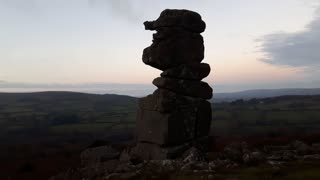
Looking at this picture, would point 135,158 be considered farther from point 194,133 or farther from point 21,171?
point 21,171

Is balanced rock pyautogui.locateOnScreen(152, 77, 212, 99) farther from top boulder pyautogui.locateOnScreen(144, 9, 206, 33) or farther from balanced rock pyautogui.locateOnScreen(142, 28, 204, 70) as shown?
top boulder pyautogui.locateOnScreen(144, 9, 206, 33)

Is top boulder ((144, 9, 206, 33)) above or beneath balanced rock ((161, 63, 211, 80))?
above

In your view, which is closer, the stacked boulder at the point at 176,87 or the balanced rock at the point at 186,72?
the stacked boulder at the point at 176,87

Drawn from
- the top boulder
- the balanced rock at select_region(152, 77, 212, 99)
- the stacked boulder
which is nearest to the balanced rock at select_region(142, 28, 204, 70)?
the stacked boulder

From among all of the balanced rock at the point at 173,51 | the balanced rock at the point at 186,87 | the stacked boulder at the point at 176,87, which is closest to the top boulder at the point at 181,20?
the stacked boulder at the point at 176,87

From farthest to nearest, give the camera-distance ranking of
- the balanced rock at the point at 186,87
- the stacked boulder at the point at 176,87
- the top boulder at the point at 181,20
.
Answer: the balanced rock at the point at 186,87
the top boulder at the point at 181,20
the stacked boulder at the point at 176,87

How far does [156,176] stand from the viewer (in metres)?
26.7

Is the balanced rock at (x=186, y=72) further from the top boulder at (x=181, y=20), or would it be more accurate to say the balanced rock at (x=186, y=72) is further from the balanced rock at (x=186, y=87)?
the top boulder at (x=181, y=20)

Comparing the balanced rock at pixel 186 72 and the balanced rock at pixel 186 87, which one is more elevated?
the balanced rock at pixel 186 72

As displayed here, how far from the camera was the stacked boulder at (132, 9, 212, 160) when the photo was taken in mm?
35000

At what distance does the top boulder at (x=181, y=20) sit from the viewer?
3572cm

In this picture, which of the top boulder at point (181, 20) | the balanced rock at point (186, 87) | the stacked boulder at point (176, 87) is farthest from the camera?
the balanced rock at point (186, 87)

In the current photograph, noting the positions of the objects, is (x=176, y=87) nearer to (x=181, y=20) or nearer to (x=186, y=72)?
(x=186, y=72)

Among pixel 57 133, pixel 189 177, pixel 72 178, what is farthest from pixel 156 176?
pixel 57 133
